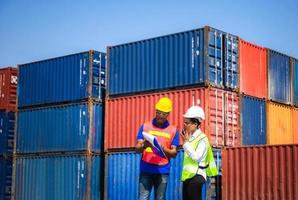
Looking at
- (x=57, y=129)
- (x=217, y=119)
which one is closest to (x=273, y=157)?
(x=217, y=119)

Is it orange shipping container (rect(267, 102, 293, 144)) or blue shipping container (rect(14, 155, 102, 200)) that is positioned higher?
orange shipping container (rect(267, 102, 293, 144))

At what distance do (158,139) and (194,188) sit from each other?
3.64ft

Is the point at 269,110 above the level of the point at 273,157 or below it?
above

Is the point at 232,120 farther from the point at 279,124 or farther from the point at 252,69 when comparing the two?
the point at 279,124

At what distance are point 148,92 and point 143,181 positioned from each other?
1203 cm

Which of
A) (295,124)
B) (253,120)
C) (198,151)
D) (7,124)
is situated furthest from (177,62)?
(198,151)

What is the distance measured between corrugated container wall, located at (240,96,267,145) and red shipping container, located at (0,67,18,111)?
37.0ft

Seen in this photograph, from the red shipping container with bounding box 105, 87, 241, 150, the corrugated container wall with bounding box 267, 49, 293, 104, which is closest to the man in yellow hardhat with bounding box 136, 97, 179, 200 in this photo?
the red shipping container with bounding box 105, 87, 241, 150

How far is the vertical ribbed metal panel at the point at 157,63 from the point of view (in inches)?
739

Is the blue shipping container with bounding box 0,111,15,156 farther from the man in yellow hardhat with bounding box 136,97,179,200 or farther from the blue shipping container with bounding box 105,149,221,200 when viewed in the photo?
the man in yellow hardhat with bounding box 136,97,179,200

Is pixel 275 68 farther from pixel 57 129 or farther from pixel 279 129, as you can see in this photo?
pixel 57 129

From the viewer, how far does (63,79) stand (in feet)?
73.9

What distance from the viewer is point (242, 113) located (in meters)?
19.5

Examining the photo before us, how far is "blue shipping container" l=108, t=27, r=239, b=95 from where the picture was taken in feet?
60.7
